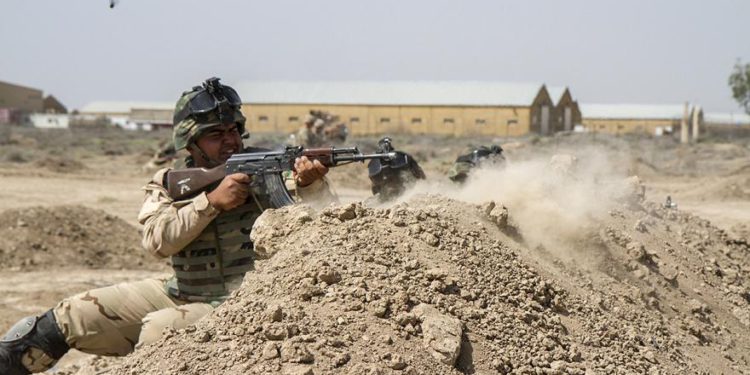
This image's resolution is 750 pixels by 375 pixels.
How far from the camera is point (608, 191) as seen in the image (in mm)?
7496

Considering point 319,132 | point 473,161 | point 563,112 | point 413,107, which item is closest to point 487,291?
point 473,161

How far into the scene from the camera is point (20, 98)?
6950 centimetres

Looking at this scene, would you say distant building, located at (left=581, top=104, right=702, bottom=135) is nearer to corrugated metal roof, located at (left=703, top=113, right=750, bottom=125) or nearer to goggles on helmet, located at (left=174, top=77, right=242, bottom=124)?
corrugated metal roof, located at (left=703, top=113, right=750, bottom=125)

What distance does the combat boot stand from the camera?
4531 mm

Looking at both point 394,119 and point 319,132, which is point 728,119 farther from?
point 319,132

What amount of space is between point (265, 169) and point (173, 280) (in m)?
0.79

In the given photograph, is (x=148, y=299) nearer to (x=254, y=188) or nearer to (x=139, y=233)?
(x=254, y=188)

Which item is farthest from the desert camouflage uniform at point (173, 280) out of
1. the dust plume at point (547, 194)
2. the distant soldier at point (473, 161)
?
the distant soldier at point (473, 161)

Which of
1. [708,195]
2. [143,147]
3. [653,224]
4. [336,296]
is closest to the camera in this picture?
[336,296]

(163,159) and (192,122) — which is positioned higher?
(192,122)

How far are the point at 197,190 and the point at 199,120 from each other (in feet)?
1.21

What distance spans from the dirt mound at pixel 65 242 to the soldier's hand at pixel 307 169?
662cm

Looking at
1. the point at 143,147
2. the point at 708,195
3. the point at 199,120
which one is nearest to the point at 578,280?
the point at 199,120

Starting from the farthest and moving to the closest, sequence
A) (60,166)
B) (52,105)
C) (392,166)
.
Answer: (52,105), (60,166), (392,166)
